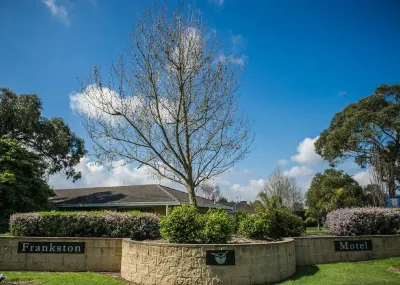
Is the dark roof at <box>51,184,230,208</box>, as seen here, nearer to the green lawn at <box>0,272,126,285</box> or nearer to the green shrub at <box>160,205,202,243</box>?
the green shrub at <box>160,205,202,243</box>

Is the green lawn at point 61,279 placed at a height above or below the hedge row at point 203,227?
below

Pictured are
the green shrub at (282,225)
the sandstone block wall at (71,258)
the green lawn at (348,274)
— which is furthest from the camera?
the green shrub at (282,225)

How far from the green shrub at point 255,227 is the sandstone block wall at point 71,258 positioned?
4.08m

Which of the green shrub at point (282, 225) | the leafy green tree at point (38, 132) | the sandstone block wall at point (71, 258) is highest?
the leafy green tree at point (38, 132)

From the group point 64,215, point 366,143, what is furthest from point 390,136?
point 64,215

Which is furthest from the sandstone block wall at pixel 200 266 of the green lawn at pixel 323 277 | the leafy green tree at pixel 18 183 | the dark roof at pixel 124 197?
the dark roof at pixel 124 197

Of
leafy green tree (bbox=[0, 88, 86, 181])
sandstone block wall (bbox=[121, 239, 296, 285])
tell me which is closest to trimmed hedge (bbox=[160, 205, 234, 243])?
sandstone block wall (bbox=[121, 239, 296, 285])

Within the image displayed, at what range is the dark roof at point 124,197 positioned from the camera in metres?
23.2

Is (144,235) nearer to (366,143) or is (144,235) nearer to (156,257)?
(156,257)

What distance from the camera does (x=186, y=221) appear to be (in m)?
8.97

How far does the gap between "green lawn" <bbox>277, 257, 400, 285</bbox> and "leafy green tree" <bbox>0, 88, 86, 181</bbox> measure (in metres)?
22.9

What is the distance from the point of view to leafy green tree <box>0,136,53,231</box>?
17.3 metres

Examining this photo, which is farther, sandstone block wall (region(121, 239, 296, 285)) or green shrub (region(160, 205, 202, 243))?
green shrub (region(160, 205, 202, 243))

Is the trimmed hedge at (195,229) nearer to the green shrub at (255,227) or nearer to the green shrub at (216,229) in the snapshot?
the green shrub at (216,229)
